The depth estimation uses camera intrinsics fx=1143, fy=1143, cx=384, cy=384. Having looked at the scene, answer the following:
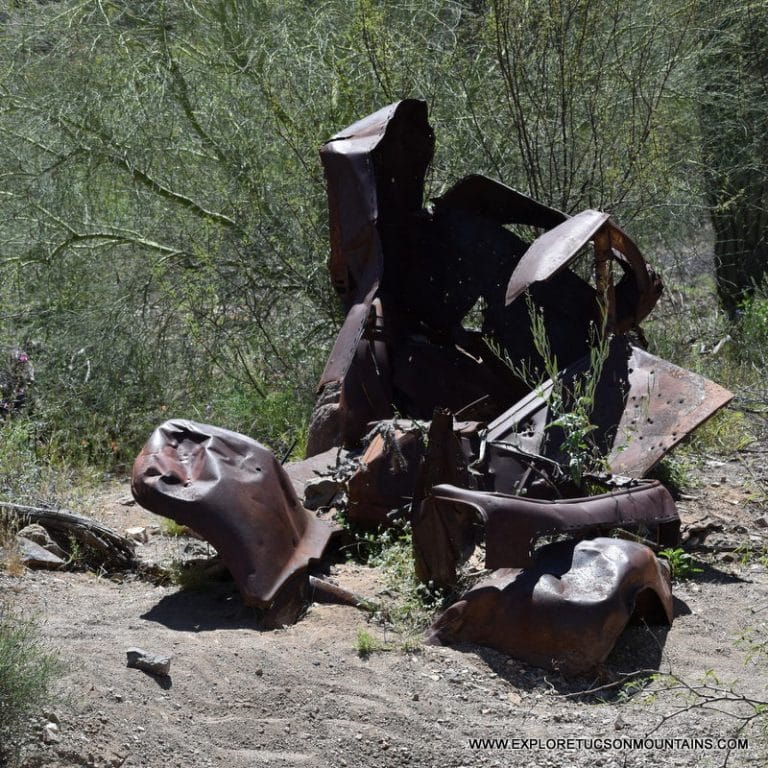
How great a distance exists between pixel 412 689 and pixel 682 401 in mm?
2048

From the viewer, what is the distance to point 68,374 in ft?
28.4

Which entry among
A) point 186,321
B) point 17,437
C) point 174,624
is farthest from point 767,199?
point 174,624

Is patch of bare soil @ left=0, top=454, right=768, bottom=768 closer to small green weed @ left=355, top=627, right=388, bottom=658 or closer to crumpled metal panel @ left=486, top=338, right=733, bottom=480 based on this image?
small green weed @ left=355, top=627, right=388, bottom=658

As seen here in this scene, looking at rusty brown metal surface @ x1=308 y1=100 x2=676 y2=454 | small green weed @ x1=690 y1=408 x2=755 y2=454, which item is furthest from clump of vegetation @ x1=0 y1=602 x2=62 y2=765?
small green weed @ x1=690 y1=408 x2=755 y2=454

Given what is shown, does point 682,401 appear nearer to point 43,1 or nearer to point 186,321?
point 186,321

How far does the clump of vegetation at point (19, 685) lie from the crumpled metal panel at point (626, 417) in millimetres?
2055

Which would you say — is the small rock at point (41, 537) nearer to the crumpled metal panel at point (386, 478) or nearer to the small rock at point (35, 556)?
the small rock at point (35, 556)

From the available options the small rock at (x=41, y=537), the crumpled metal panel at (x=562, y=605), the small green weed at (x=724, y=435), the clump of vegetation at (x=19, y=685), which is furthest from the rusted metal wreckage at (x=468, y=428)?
the small green weed at (x=724, y=435)

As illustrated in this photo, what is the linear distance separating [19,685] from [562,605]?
1.81 metres

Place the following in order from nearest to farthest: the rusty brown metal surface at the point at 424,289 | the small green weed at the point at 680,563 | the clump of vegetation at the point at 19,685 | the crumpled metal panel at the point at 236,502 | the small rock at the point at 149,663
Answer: the clump of vegetation at the point at 19,685, the small rock at the point at 149,663, the crumpled metal panel at the point at 236,502, the small green weed at the point at 680,563, the rusty brown metal surface at the point at 424,289

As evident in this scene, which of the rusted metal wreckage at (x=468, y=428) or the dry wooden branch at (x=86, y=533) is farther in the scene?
the dry wooden branch at (x=86, y=533)

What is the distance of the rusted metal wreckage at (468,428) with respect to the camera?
409 cm

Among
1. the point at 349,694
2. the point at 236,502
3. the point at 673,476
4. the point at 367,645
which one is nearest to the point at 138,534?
the point at 236,502

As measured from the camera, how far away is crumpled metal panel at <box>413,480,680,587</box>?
4.05 meters
